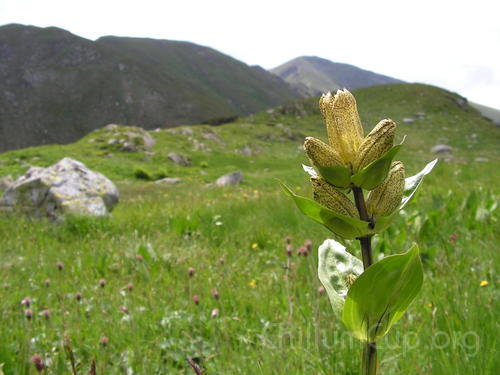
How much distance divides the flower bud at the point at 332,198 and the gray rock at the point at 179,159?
2432 centimetres

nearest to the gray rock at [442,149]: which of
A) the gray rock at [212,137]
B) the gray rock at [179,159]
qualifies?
the gray rock at [212,137]

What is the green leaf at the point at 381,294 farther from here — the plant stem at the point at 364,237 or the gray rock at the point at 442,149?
the gray rock at the point at 442,149

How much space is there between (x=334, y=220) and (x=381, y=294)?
205 millimetres

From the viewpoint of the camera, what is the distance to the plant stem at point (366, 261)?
990 millimetres

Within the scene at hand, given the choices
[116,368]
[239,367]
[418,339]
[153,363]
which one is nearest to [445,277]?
[418,339]

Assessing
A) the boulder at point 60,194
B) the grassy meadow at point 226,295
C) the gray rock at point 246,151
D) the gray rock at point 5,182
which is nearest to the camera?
the grassy meadow at point 226,295

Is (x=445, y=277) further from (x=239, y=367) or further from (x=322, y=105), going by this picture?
(x=322, y=105)

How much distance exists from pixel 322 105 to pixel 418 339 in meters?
1.44

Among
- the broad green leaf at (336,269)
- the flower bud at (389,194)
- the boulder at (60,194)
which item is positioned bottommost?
the boulder at (60,194)

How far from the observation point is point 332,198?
1.05 meters

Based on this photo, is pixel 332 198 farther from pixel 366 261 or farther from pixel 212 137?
pixel 212 137

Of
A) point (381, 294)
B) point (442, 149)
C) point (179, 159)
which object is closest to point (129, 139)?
point (179, 159)

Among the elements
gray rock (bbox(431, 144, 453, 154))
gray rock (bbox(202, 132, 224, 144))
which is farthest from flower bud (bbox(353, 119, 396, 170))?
gray rock (bbox(202, 132, 224, 144))

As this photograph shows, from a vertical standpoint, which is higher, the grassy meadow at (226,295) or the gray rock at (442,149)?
the grassy meadow at (226,295)
